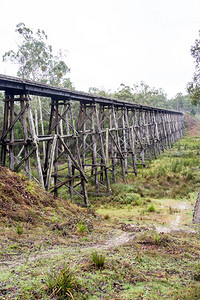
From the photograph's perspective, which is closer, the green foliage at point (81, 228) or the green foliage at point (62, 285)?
the green foliage at point (62, 285)

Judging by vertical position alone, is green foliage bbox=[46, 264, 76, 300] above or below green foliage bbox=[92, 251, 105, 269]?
above

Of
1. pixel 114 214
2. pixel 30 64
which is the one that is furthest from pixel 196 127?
pixel 114 214

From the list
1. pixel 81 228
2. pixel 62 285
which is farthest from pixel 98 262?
pixel 81 228

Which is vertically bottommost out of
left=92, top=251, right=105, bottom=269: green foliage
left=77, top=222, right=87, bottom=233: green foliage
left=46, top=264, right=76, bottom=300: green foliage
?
left=77, top=222, right=87, bottom=233: green foliage

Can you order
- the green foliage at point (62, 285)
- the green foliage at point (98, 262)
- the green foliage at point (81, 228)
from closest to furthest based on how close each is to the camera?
1. the green foliage at point (62, 285)
2. the green foliage at point (98, 262)
3. the green foliage at point (81, 228)

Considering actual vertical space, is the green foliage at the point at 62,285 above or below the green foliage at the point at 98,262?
above

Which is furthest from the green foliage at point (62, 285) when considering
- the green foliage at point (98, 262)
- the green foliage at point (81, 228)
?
the green foliage at point (81, 228)

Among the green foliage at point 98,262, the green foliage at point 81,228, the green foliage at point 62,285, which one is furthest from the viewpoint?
the green foliage at point 81,228

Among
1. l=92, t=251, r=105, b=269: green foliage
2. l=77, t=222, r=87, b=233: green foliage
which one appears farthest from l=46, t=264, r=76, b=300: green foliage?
l=77, t=222, r=87, b=233: green foliage

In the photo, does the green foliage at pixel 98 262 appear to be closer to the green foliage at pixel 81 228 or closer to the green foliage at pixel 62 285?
the green foliage at pixel 62 285

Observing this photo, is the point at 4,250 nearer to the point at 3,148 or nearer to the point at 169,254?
the point at 169,254

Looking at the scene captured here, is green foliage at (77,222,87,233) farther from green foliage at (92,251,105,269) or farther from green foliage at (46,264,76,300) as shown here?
green foliage at (46,264,76,300)

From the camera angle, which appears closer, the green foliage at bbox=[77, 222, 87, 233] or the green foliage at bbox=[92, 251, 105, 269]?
the green foliage at bbox=[92, 251, 105, 269]

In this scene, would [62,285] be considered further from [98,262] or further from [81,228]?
[81,228]
